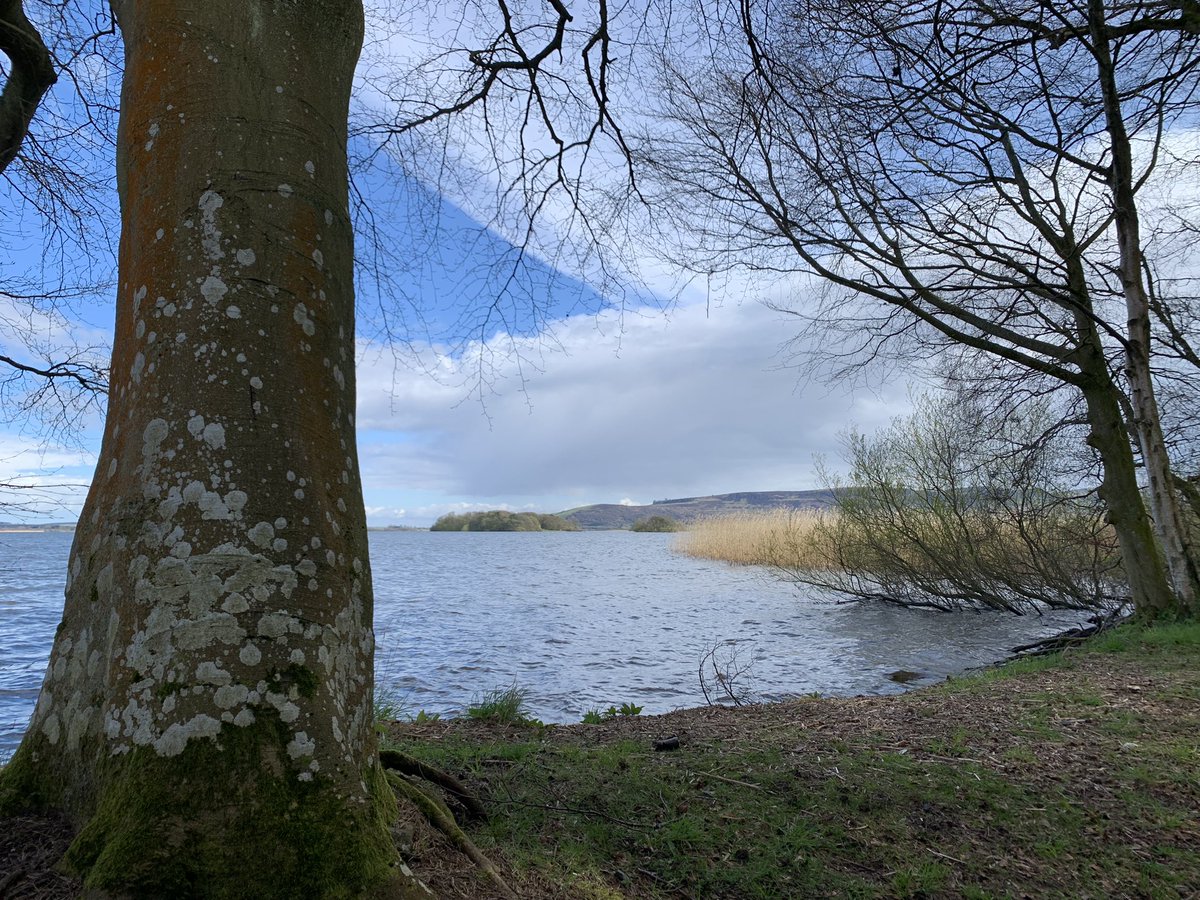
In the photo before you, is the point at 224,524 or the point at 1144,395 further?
the point at 1144,395

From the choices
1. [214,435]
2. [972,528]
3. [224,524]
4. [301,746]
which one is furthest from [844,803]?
[972,528]

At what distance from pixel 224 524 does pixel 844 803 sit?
9.74 ft

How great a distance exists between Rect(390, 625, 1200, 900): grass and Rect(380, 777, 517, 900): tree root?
9 centimetres

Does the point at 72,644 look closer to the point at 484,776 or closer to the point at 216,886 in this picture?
the point at 216,886

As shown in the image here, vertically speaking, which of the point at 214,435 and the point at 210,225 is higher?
the point at 210,225

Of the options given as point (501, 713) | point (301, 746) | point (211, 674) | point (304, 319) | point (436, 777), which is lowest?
point (501, 713)

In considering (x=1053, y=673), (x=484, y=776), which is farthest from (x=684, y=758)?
(x=1053, y=673)

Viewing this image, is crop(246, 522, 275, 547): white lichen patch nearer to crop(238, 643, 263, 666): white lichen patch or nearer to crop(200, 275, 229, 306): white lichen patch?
crop(238, 643, 263, 666): white lichen patch

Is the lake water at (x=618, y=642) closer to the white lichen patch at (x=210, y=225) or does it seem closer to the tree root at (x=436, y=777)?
the tree root at (x=436, y=777)

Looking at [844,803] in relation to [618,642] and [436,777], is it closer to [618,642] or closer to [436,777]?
[436,777]

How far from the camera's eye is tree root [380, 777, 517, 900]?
229cm

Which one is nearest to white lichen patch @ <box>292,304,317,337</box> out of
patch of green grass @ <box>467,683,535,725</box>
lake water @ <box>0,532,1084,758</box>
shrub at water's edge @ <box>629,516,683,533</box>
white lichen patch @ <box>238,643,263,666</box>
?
white lichen patch @ <box>238,643,263,666</box>

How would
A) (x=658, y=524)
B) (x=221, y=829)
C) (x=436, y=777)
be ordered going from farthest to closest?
(x=658, y=524)
(x=436, y=777)
(x=221, y=829)

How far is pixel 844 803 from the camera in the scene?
333 centimetres
